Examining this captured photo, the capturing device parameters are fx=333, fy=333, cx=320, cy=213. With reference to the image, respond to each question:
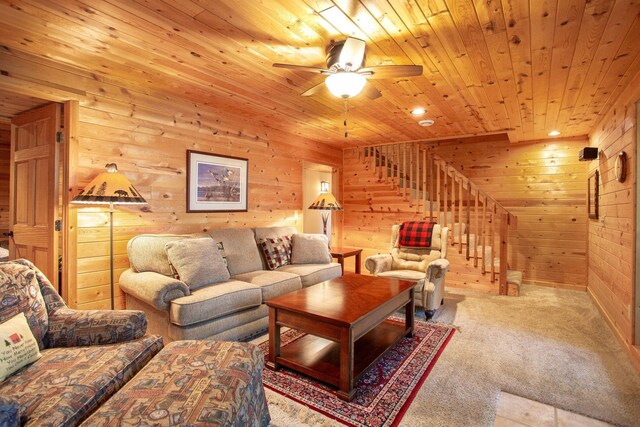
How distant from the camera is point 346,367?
6.78ft

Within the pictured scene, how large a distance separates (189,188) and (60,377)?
97.2 inches

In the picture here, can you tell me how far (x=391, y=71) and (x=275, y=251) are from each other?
250 centimetres

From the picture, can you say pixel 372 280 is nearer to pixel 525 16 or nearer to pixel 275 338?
pixel 275 338

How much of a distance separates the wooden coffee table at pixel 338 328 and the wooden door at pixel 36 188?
2055mm

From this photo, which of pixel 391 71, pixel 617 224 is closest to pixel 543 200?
pixel 617 224

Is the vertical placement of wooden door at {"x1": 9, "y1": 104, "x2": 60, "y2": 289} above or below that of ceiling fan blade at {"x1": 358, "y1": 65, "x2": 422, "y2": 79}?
below

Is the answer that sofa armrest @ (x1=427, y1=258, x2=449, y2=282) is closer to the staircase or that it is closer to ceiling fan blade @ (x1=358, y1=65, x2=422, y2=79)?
the staircase

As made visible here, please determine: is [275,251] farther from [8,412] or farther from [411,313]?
[8,412]

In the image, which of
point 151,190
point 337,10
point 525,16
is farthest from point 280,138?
point 525,16

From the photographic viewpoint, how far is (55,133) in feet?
9.37

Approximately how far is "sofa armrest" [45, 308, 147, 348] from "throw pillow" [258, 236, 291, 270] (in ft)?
6.80

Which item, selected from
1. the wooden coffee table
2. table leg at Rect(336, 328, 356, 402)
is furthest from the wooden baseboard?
table leg at Rect(336, 328, 356, 402)

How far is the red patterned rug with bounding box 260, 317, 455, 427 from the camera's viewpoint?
76.3 inches

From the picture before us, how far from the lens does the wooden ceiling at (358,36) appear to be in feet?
6.29
